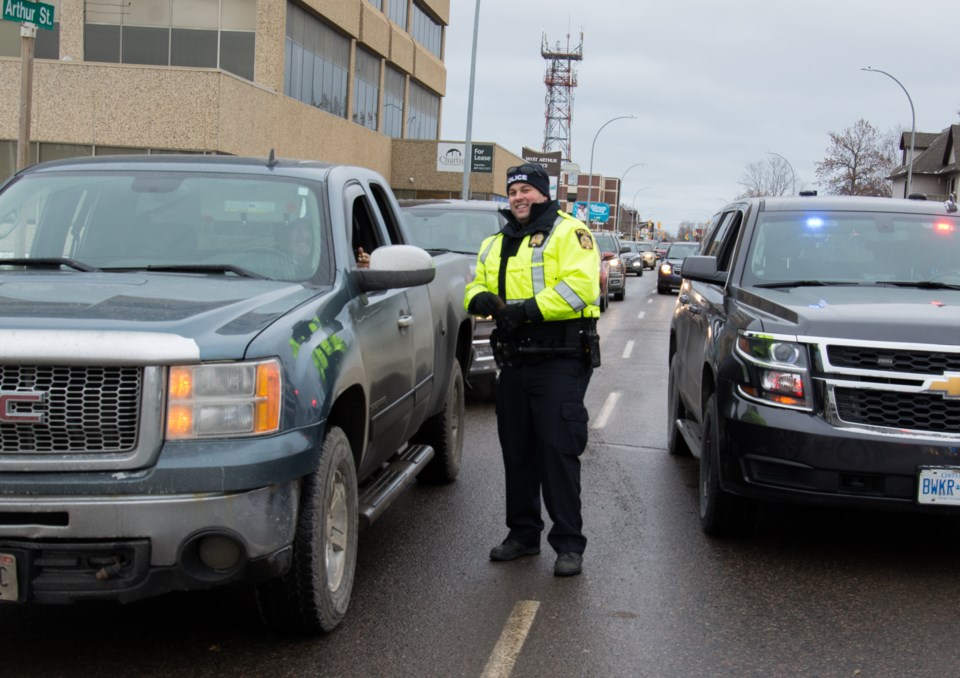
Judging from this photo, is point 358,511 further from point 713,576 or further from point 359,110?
point 359,110

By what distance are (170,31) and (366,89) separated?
11.7m

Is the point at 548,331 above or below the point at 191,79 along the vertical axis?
below

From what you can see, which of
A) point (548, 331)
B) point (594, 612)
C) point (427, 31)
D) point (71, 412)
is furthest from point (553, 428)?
point (427, 31)

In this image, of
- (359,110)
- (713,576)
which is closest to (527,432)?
(713,576)

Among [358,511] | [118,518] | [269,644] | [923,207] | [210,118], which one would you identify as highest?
[210,118]

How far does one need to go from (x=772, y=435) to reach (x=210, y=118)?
2384 cm

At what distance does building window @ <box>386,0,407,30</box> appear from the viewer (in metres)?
42.8

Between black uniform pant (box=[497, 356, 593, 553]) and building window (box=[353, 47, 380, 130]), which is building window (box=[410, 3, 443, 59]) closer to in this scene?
building window (box=[353, 47, 380, 130])

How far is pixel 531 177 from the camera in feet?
18.2

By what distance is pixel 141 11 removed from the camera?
2950 cm

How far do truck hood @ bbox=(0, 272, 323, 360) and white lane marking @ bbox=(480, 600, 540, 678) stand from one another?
61.3 inches

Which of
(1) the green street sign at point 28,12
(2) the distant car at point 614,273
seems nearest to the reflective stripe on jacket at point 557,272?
(1) the green street sign at point 28,12

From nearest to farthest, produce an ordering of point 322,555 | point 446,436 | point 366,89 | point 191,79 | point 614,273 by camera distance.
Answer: point 322,555 < point 446,436 < point 191,79 < point 614,273 < point 366,89

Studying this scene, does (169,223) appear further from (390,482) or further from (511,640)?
(511,640)
